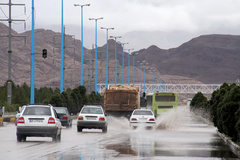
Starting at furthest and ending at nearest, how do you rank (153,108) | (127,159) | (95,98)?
(95,98) < (153,108) < (127,159)

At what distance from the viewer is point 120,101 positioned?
4781cm

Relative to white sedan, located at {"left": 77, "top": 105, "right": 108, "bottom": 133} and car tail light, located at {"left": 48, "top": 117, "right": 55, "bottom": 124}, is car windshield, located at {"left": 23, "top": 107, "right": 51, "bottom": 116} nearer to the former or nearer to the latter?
car tail light, located at {"left": 48, "top": 117, "right": 55, "bottom": 124}

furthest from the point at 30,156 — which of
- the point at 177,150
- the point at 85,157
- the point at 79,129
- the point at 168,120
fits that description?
the point at 168,120

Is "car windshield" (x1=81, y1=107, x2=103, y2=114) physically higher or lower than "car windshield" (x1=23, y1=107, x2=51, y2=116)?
lower

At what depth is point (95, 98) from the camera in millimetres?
92875

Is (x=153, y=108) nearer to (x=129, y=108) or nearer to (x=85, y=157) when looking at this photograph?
(x=129, y=108)

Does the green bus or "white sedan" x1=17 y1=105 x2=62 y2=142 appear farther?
the green bus

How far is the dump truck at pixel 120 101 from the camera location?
47562mm

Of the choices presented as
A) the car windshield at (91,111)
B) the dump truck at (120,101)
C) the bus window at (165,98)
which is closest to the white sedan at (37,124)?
the car windshield at (91,111)

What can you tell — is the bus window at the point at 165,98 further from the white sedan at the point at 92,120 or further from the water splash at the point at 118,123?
the white sedan at the point at 92,120

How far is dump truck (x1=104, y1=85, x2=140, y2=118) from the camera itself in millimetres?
47562

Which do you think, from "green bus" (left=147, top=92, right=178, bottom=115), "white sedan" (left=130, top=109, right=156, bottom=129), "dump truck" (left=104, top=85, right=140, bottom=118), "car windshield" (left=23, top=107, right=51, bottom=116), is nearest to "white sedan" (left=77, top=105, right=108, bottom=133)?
"white sedan" (left=130, top=109, right=156, bottom=129)

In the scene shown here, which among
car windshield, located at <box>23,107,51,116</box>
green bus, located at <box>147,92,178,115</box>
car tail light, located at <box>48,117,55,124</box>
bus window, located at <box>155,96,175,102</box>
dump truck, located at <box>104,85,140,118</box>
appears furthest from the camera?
bus window, located at <box>155,96,175,102</box>

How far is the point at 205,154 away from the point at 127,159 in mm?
3474
